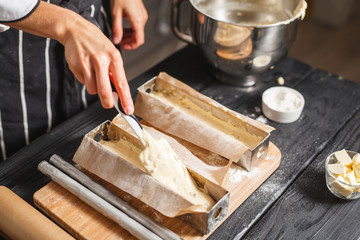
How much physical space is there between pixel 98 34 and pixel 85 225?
0.41 metres

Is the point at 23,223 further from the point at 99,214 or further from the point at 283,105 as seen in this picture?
the point at 283,105

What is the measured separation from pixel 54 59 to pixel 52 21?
348 millimetres

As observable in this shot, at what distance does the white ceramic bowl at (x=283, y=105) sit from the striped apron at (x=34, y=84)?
0.55m

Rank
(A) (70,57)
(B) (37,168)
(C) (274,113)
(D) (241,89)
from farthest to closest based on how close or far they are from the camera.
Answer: (D) (241,89)
(C) (274,113)
(B) (37,168)
(A) (70,57)

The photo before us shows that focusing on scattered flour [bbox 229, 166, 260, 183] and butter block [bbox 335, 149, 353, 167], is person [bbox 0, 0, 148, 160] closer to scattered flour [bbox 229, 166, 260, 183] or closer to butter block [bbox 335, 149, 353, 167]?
scattered flour [bbox 229, 166, 260, 183]

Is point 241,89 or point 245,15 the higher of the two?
point 245,15

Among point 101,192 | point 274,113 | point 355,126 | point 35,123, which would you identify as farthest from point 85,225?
point 355,126

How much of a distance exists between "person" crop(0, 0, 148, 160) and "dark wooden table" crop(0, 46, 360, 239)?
0.48ft

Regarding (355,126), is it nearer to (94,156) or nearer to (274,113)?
(274,113)

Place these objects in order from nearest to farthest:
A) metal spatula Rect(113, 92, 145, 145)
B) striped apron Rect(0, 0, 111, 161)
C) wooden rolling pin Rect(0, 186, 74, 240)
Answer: wooden rolling pin Rect(0, 186, 74, 240)
metal spatula Rect(113, 92, 145, 145)
striped apron Rect(0, 0, 111, 161)

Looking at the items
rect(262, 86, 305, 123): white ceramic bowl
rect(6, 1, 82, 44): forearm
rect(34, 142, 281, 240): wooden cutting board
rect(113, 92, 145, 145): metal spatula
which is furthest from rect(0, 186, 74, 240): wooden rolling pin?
rect(262, 86, 305, 123): white ceramic bowl

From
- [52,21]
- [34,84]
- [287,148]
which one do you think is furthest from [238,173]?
[34,84]

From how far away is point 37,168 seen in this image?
1.02 meters

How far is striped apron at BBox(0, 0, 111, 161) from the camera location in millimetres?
1129
